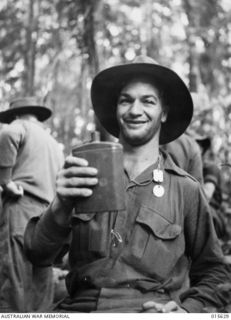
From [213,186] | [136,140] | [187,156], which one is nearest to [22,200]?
[187,156]

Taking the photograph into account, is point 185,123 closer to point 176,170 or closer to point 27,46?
point 176,170

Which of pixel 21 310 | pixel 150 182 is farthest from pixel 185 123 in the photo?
pixel 21 310

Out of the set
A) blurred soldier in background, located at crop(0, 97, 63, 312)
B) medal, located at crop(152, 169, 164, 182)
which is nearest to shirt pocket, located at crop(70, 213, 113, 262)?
medal, located at crop(152, 169, 164, 182)

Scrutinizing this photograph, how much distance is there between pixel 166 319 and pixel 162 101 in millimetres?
918

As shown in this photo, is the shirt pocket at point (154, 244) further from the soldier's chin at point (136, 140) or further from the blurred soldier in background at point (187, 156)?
the blurred soldier in background at point (187, 156)

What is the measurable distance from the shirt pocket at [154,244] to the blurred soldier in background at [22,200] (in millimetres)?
2243

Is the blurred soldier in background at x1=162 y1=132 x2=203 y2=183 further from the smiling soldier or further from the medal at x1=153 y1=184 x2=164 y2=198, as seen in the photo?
the medal at x1=153 y1=184 x2=164 y2=198

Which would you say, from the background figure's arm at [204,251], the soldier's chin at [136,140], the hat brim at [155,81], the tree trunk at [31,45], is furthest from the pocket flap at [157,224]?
the tree trunk at [31,45]

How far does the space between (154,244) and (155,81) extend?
0.70 meters

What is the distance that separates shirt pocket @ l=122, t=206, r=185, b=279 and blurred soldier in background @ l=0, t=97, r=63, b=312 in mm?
2243

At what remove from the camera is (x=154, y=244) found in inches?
79.1

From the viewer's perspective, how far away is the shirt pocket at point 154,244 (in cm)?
197

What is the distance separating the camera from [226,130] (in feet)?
20.4

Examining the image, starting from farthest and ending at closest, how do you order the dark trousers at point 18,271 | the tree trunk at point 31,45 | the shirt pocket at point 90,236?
the tree trunk at point 31,45 < the dark trousers at point 18,271 < the shirt pocket at point 90,236
